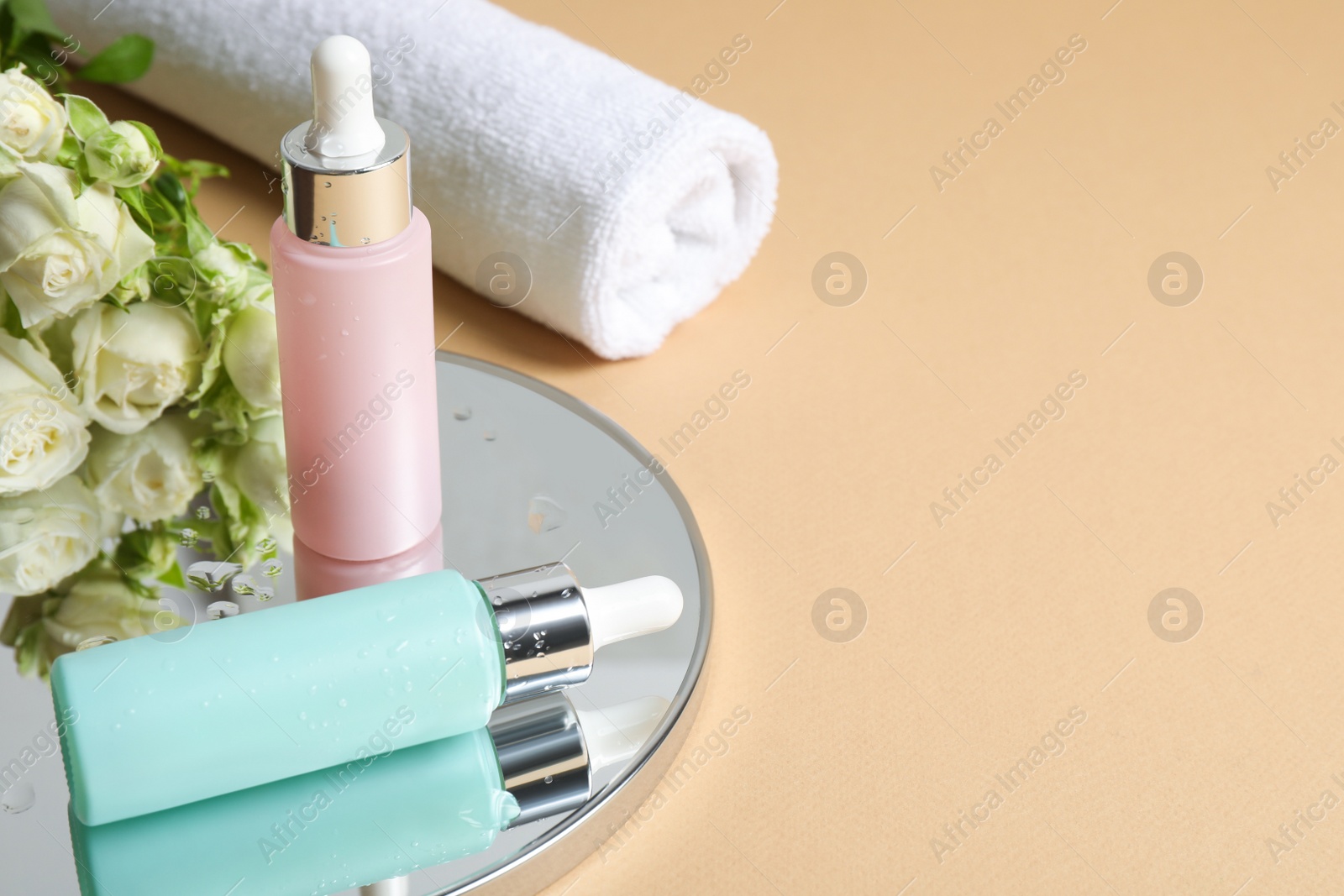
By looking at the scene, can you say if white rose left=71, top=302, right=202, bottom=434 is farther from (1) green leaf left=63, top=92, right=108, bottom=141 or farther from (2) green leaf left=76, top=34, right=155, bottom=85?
(2) green leaf left=76, top=34, right=155, bottom=85

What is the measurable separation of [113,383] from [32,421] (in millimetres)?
35

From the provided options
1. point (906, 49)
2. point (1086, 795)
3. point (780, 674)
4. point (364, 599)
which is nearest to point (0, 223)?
point (364, 599)

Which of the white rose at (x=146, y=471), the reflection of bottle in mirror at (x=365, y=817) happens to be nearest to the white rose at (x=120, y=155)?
the white rose at (x=146, y=471)

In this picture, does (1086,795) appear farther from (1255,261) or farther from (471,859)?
(1255,261)

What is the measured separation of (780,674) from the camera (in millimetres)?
522

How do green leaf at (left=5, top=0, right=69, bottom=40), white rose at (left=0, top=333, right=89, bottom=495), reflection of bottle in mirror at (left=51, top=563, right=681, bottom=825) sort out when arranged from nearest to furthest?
reflection of bottle in mirror at (left=51, top=563, right=681, bottom=825), white rose at (left=0, top=333, right=89, bottom=495), green leaf at (left=5, top=0, right=69, bottom=40)

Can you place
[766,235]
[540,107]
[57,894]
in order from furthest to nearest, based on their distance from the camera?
[766,235]
[540,107]
[57,894]

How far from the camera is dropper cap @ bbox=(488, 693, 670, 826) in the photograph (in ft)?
1.46

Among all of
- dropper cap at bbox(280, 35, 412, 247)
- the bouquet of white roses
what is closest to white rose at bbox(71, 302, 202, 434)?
the bouquet of white roses

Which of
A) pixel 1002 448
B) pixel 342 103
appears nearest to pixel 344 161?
pixel 342 103

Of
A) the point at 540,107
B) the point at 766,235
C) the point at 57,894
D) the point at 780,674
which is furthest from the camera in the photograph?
the point at 766,235

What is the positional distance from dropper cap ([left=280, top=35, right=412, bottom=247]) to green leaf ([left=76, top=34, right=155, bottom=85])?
0.80 feet

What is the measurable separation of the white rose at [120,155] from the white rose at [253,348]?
0.23ft

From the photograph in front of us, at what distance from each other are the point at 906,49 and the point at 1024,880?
0.64 meters
